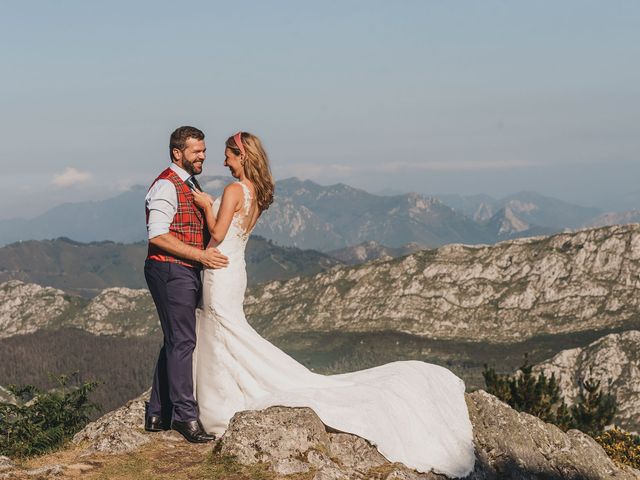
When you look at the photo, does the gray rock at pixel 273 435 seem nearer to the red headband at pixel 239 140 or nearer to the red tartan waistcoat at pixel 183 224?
the red tartan waistcoat at pixel 183 224

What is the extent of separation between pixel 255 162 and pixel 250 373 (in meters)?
5.51

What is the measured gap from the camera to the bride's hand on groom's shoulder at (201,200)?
17.2 meters

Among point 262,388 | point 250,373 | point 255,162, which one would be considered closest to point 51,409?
point 250,373

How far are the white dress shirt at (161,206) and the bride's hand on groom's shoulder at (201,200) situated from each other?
52 centimetres

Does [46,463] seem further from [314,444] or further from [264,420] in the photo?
[314,444]

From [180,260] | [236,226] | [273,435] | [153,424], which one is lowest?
[153,424]

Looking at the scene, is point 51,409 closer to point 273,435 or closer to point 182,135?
point 273,435

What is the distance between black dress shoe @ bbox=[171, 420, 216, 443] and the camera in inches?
688

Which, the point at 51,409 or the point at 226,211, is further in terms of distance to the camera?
the point at 51,409

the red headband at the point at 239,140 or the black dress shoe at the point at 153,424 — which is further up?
the red headband at the point at 239,140

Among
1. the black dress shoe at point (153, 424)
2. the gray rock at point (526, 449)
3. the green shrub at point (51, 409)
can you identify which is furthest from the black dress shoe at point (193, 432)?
the green shrub at point (51, 409)

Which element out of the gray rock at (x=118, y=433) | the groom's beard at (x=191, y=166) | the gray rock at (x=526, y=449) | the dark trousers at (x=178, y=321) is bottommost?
the gray rock at (x=526, y=449)

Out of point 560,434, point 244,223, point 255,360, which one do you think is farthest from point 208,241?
point 560,434

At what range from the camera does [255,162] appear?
17.2 meters
